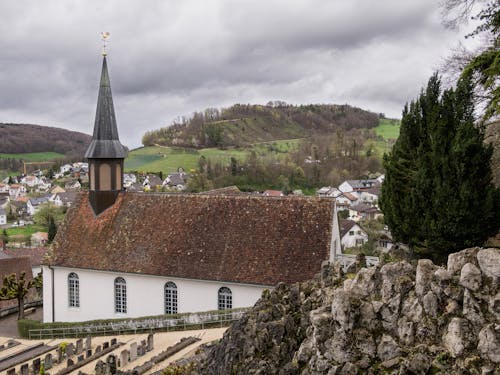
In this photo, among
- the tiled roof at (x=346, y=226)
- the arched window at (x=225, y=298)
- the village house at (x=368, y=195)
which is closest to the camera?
the arched window at (x=225, y=298)

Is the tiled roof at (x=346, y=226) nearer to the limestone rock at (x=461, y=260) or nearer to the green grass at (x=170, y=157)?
the green grass at (x=170, y=157)

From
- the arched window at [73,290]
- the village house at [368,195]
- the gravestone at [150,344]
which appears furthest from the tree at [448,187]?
the village house at [368,195]

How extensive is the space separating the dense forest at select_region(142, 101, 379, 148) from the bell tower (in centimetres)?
9235

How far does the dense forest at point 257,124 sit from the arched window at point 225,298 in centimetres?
10004

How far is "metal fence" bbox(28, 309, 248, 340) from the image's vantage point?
24297 millimetres

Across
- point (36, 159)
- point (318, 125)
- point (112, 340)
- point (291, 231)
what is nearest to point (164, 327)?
point (112, 340)

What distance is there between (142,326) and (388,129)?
13886cm

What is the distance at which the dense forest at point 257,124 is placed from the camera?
5027 inches

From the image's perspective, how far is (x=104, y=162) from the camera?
100ft

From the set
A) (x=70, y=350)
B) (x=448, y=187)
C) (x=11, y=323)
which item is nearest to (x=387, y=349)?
(x=448, y=187)

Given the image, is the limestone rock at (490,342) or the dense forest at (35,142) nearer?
the limestone rock at (490,342)

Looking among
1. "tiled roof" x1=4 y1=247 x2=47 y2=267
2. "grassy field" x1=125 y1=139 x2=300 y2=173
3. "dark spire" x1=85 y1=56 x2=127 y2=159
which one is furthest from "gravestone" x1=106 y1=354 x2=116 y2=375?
"grassy field" x1=125 y1=139 x2=300 y2=173

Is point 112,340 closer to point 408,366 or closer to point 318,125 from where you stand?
point 408,366

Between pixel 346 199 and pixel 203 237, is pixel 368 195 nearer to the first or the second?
pixel 346 199
